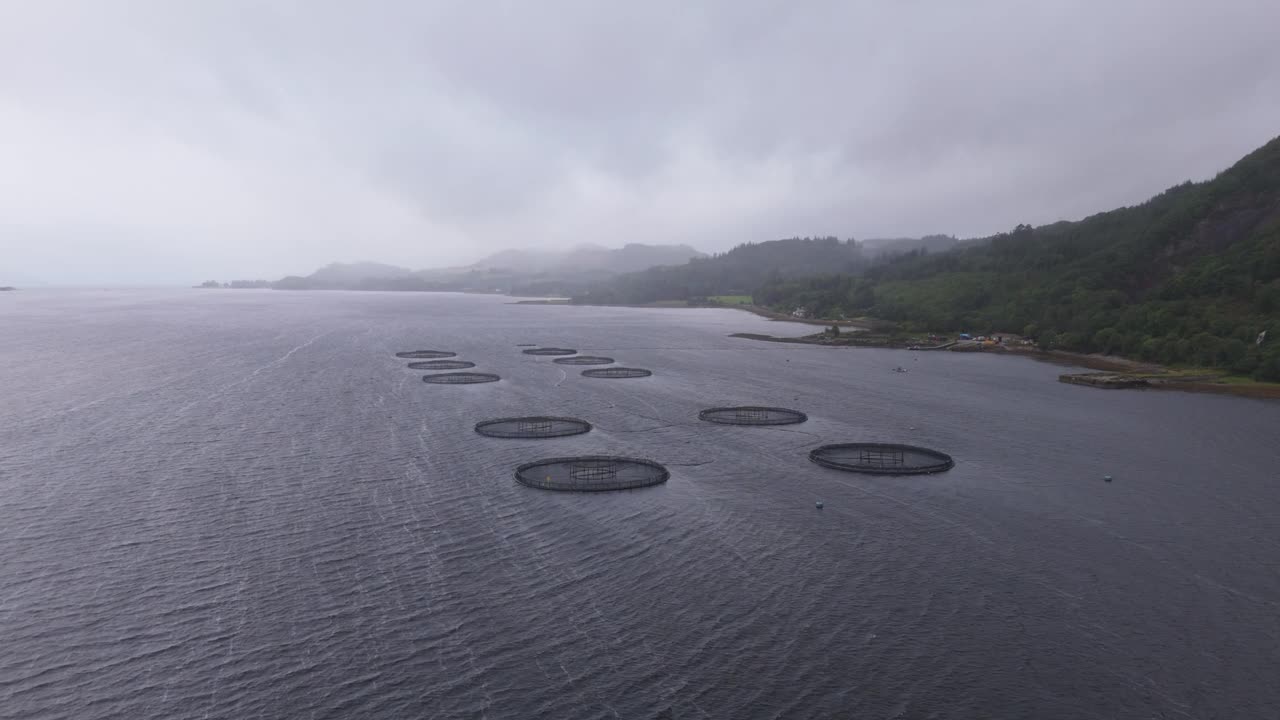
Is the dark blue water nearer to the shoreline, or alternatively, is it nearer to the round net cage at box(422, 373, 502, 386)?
the round net cage at box(422, 373, 502, 386)

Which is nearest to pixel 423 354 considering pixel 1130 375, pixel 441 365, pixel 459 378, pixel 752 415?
pixel 441 365

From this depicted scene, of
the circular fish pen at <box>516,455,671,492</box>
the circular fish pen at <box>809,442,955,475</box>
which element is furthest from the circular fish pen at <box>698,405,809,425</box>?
the circular fish pen at <box>516,455,671,492</box>

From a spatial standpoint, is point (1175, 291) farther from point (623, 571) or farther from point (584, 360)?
point (623, 571)

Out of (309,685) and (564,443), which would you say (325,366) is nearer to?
(564,443)

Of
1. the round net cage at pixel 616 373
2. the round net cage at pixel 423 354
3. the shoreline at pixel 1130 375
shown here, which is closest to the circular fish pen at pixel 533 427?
the round net cage at pixel 616 373

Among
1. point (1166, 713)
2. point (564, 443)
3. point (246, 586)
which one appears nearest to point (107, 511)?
point (246, 586)

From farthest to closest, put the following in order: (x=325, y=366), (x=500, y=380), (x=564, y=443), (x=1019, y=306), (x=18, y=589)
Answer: (x=1019, y=306)
(x=325, y=366)
(x=500, y=380)
(x=564, y=443)
(x=18, y=589)
